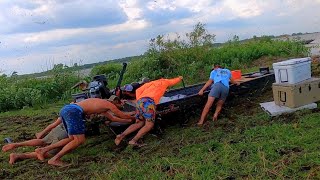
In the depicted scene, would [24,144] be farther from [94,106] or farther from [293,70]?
[293,70]

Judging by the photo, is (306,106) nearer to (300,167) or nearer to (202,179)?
(300,167)

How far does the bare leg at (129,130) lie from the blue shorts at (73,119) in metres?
0.72

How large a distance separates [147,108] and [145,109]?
0.04m

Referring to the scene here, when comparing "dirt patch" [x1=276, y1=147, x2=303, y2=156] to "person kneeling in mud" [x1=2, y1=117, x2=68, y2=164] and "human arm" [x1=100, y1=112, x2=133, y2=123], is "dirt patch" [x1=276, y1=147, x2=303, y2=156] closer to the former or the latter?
"human arm" [x1=100, y1=112, x2=133, y2=123]

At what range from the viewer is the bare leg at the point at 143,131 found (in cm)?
666

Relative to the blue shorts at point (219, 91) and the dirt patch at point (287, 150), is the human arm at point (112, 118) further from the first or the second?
the dirt patch at point (287, 150)

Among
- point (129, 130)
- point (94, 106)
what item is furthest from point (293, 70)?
point (94, 106)

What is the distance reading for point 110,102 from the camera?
668 cm

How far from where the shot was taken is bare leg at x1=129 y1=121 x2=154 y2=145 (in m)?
6.66

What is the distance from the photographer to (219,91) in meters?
7.37

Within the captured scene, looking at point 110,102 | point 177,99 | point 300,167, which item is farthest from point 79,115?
point 300,167

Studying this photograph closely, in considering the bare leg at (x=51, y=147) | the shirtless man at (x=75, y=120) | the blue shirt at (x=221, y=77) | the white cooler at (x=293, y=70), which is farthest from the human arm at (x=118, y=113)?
the white cooler at (x=293, y=70)

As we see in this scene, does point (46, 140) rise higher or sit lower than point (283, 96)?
lower

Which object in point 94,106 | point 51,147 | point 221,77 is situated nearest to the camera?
point 94,106
